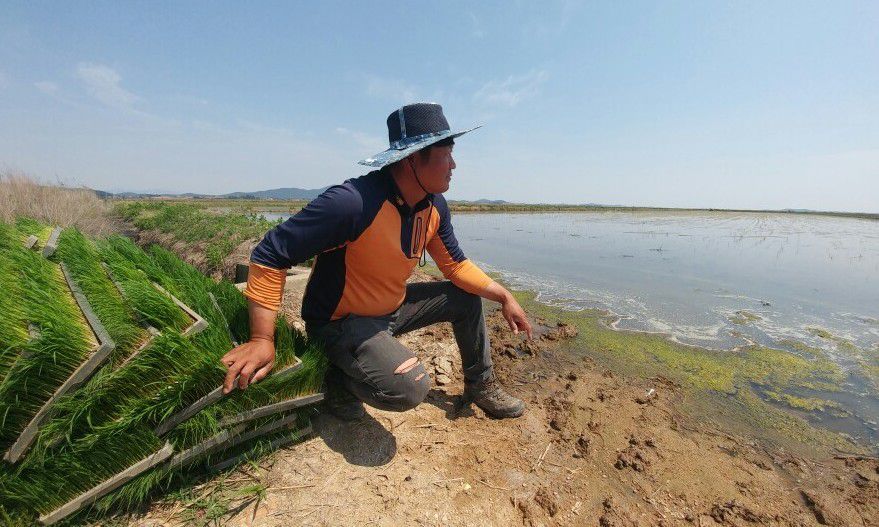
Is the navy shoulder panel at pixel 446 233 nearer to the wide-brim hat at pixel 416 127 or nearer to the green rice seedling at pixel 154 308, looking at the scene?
the wide-brim hat at pixel 416 127

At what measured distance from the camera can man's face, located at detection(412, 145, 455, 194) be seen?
7.43 feet

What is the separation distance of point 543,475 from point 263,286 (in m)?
1.92

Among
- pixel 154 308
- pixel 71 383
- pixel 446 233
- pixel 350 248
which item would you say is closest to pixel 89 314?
pixel 154 308

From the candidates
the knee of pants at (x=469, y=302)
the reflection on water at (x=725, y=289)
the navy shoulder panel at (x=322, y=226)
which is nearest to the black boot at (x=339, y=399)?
the navy shoulder panel at (x=322, y=226)

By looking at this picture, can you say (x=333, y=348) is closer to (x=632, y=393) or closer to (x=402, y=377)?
(x=402, y=377)

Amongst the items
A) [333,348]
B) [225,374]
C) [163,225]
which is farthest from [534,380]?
[163,225]

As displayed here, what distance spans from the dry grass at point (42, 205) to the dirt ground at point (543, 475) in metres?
9.49

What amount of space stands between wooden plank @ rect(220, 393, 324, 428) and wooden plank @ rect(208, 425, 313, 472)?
0.18 meters

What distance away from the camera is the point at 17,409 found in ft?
4.76

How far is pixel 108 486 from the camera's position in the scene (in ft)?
5.16

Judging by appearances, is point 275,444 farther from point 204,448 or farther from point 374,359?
point 374,359

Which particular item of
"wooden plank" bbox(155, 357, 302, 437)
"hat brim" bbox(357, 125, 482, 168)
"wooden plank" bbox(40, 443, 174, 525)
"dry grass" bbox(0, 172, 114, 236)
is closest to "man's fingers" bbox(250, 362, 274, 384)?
"wooden plank" bbox(155, 357, 302, 437)

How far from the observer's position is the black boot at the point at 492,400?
2.75 metres

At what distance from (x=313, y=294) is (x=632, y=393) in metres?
2.87
